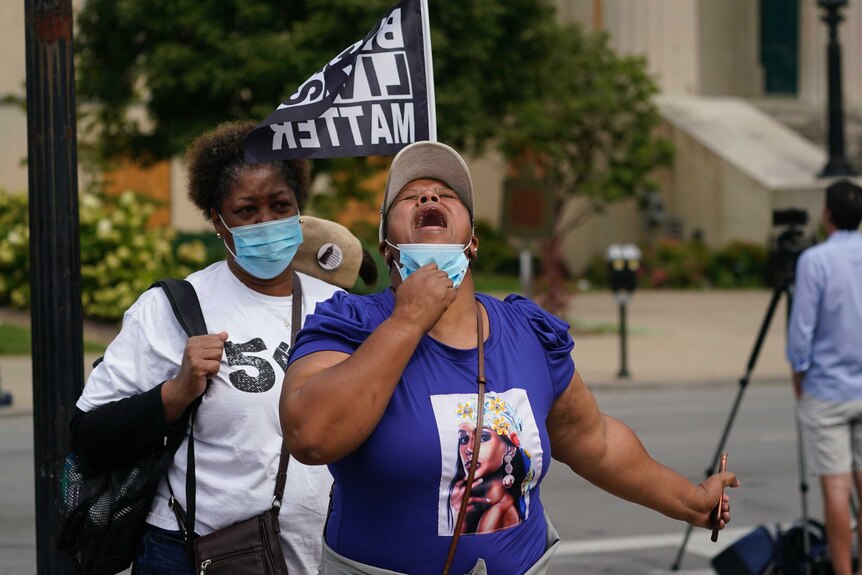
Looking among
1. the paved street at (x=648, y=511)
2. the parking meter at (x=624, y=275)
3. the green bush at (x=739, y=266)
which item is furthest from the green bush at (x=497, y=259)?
the paved street at (x=648, y=511)

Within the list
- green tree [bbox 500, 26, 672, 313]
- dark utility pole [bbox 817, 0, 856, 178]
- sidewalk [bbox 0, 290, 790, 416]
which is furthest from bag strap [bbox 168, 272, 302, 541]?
green tree [bbox 500, 26, 672, 313]

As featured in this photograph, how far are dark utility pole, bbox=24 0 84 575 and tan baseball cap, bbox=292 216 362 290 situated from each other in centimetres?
67

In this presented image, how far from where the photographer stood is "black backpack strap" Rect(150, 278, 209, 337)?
368cm

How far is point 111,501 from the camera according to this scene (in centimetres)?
359

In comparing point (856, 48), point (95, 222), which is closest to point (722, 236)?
point (856, 48)

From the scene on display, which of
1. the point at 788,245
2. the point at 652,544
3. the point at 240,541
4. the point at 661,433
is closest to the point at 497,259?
the point at 661,433

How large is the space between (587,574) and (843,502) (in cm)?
168

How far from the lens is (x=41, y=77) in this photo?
4254 millimetres

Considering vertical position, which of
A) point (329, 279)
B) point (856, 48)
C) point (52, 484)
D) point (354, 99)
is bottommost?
point (52, 484)

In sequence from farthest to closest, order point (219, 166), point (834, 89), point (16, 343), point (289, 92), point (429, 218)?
point (834, 89), point (289, 92), point (16, 343), point (219, 166), point (429, 218)

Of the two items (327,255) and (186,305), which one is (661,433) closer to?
(327,255)

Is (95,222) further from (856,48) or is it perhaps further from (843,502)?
(856,48)

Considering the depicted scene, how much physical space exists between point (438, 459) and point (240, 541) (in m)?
0.94

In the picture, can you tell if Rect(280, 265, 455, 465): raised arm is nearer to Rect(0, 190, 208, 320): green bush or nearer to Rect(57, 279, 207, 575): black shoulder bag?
Rect(57, 279, 207, 575): black shoulder bag
